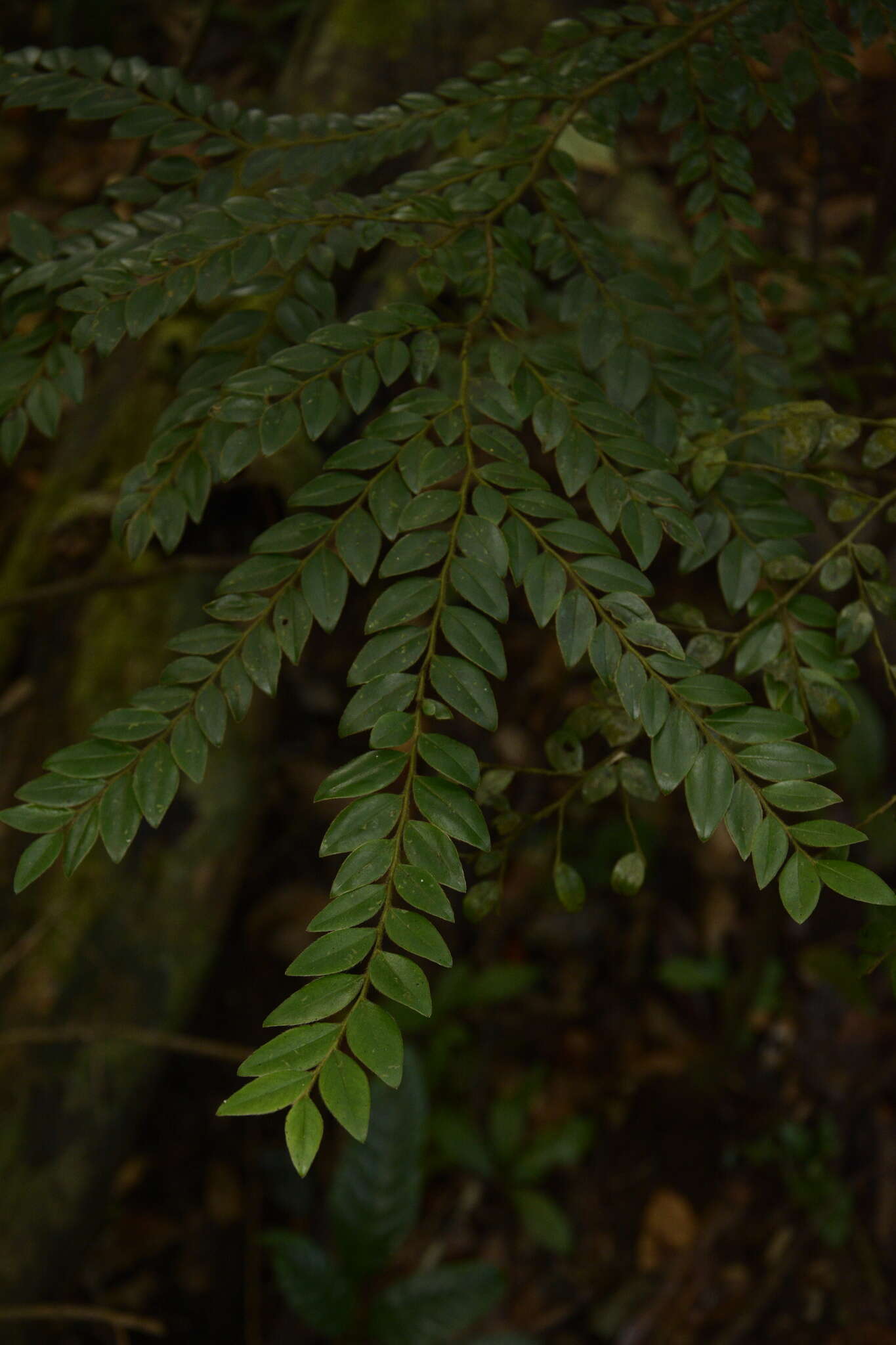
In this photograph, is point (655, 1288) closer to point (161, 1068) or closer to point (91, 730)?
point (161, 1068)

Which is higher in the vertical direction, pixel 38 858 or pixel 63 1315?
pixel 38 858

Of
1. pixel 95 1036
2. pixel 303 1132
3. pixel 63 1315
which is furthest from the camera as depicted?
pixel 95 1036

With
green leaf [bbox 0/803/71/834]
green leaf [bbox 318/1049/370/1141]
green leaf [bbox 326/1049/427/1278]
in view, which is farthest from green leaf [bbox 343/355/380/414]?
green leaf [bbox 326/1049/427/1278]

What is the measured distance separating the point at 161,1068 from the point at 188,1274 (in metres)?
0.98

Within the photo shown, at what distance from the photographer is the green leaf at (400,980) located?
657 millimetres

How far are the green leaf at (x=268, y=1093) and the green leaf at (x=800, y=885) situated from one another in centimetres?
36

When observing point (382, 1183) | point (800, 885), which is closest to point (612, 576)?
point (800, 885)

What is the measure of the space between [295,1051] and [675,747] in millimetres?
353

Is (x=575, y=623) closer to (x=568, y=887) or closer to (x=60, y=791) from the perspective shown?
(x=568, y=887)

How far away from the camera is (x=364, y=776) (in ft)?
2.41

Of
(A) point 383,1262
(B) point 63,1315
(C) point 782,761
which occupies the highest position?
(C) point 782,761

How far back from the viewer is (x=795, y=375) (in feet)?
4.40

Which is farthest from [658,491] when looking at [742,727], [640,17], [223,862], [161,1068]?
[161,1068]

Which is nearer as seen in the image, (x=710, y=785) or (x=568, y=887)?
(x=710, y=785)
